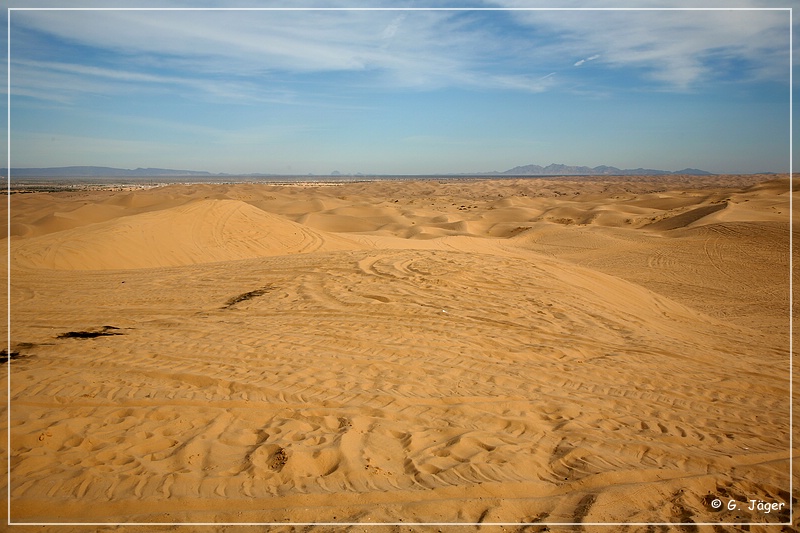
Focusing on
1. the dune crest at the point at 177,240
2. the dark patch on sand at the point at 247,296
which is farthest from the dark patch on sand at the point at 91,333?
the dune crest at the point at 177,240

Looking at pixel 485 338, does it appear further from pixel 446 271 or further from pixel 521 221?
pixel 521 221

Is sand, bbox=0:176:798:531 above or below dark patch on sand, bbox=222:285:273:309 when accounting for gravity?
below

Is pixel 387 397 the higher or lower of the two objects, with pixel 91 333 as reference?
lower

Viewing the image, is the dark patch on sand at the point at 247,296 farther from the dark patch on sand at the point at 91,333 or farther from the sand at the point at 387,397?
the dark patch on sand at the point at 91,333

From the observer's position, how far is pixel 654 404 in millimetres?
5484

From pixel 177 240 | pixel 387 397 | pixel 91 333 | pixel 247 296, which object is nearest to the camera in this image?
pixel 387 397

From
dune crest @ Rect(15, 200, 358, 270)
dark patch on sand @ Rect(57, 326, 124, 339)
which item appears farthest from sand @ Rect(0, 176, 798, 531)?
dune crest @ Rect(15, 200, 358, 270)

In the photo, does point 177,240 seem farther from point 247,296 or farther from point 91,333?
point 91,333

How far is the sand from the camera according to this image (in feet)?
12.0

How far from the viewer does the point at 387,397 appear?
5.23 m

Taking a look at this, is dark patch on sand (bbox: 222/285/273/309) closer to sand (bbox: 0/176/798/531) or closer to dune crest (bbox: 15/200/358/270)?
sand (bbox: 0/176/798/531)

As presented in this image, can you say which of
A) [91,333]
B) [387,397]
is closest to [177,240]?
Answer: [91,333]

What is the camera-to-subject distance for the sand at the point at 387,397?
3670 millimetres

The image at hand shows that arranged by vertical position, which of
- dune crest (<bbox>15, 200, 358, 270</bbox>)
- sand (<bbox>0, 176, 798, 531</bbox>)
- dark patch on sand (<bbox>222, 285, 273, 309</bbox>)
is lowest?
sand (<bbox>0, 176, 798, 531</bbox>)
